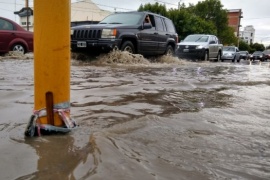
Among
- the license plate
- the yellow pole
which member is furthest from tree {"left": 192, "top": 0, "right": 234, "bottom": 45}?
the yellow pole

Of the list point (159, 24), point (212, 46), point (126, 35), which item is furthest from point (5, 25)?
point (212, 46)

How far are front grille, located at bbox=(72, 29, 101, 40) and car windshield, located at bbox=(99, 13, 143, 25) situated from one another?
1.00m

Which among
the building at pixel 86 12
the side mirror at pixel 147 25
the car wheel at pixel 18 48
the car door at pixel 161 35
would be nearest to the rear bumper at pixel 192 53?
the car door at pixel 161 35

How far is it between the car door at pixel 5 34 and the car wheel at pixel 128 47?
361 centimetres

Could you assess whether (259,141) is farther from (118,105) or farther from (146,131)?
(118,105)

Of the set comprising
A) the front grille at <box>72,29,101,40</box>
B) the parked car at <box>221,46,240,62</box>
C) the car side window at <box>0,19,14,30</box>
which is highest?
the car side window at <box>0,19,14,30</box>

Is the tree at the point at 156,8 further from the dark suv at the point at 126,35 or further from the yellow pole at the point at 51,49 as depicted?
the yellow pole at the point at 51,49

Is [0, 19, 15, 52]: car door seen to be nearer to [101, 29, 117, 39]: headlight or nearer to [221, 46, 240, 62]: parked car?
[101, 29, 117, 39]: headlight

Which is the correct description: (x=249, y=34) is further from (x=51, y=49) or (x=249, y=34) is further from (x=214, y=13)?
(x=51, y=49)

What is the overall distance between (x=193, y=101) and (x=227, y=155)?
1.70 meters

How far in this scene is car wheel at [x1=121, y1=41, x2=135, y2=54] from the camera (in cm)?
864

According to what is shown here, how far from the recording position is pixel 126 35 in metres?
8.61

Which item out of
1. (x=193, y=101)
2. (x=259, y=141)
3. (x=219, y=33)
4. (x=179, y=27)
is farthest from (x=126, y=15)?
(x=219, y=33)

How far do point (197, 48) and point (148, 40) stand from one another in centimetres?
637
